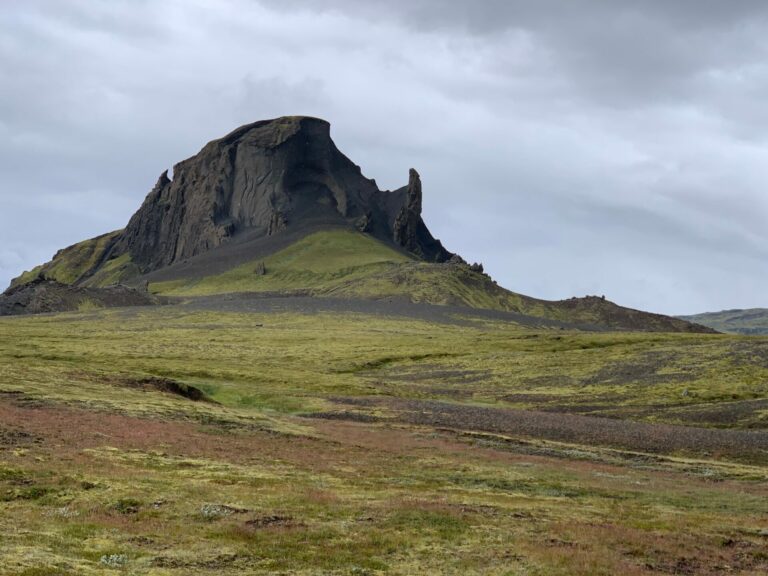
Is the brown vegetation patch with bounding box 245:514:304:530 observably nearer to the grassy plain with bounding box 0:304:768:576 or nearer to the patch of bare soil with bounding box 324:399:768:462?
the grassy plain with bounding box 0:304:768:576

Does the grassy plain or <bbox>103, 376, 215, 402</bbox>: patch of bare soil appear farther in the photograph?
<bbox>103, 376, 215, 402</bbox>: patch of bare soil

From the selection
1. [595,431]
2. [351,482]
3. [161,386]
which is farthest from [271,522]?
[161,386]

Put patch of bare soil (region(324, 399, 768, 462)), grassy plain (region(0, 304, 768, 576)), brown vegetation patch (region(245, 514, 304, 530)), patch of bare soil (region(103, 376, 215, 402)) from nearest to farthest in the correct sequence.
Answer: grassy plain (region(0, 304, 768, 576)), brown vegetation patch (region(245, 514, 304, 530)), patch of bare soil (region(324, 399, 768, 462)), patch of bare soil (region(103, 376, 215, 402))

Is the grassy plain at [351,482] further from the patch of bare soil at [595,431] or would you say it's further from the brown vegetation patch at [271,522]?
the patch of bare soil at [595,431]

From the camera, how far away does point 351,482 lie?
137ft

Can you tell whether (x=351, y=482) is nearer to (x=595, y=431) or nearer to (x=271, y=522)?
(x=271, y=522)

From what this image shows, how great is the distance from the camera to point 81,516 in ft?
96.7

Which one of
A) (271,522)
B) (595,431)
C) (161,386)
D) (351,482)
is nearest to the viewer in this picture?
Result: (271,522)

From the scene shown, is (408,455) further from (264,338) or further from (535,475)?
(264,338)

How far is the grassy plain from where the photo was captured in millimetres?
26172

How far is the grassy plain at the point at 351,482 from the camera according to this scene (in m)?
26.2

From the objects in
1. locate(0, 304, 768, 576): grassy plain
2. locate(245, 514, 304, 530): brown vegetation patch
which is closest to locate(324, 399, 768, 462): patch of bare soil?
locate(0, 304, 768, 576): grassy plain

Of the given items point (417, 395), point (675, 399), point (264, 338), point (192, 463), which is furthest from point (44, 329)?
point (192, 463)

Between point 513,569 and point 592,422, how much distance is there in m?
62.7
